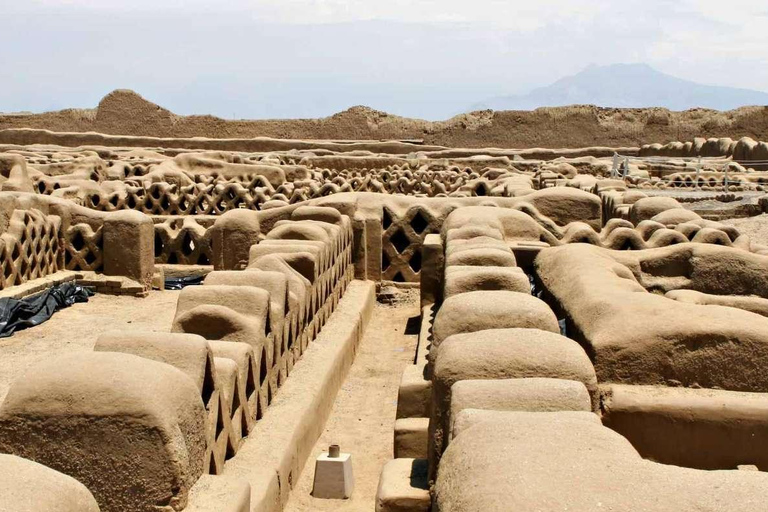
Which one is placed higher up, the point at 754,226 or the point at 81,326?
the point at 754,226

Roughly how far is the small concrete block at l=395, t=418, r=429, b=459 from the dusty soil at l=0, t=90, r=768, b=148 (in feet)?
94.9

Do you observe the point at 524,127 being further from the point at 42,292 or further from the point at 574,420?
the point at 574,420

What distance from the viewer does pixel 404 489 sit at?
368cm

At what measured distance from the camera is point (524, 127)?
33.0m

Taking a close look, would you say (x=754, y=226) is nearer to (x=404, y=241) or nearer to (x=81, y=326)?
(x=404, y=241)

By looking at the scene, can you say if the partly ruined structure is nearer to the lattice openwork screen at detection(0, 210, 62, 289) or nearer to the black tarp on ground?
the lattice openwork screen at detection(0, 210, 62, 289)

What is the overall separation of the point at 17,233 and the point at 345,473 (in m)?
6.96

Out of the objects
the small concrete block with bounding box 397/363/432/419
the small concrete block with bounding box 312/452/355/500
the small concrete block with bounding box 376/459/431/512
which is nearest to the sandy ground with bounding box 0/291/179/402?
the small concrete block with bounding box 312/452/355/500

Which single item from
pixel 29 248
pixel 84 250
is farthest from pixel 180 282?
pixel 29 248

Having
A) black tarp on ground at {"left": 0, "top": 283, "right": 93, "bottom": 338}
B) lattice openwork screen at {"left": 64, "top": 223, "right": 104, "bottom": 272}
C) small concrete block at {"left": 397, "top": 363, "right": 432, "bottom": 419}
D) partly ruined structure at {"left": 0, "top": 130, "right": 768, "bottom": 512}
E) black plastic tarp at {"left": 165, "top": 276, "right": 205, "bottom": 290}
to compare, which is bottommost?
black plastic tarp at {"left": 165, "top": 276, "right": 205, "bottom": 290}

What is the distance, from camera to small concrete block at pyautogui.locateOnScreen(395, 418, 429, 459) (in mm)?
4648

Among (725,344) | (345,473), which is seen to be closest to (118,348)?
(345,473)

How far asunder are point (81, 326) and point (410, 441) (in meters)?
6.24

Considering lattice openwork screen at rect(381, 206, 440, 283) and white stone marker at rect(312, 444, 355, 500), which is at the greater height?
lattice openwork screen at rect(381, 206, 440, 283)
